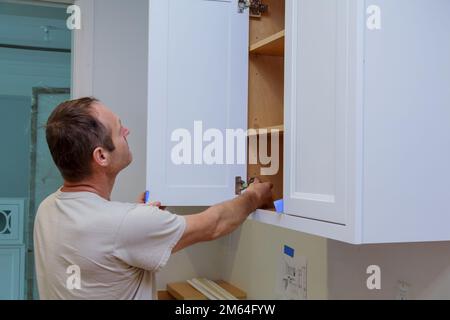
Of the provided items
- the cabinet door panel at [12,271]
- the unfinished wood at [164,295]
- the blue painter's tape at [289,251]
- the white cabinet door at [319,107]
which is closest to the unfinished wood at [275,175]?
the white cabinet door at [319,107]

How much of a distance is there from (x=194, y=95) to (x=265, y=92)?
25 centimetres

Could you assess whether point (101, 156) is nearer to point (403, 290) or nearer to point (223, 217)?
point (223, 217)

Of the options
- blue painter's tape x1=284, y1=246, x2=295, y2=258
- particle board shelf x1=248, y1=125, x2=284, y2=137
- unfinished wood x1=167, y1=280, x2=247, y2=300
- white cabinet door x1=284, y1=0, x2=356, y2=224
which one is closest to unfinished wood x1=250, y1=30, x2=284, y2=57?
white cabinet door x1=284, y1=0, x2=356, y2=224

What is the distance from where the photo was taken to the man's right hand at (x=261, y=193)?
58.0 inches

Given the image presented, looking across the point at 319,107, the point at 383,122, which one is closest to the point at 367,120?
the point at 383,122

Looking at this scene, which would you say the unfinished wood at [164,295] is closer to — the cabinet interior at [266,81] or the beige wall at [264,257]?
the beige wall at [264,257]

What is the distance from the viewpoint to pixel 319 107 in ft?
3.82

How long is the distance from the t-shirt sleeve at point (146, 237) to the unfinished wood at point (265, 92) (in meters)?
0.52

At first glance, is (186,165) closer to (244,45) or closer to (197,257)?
(244,45)

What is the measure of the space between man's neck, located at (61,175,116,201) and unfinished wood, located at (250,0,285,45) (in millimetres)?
662

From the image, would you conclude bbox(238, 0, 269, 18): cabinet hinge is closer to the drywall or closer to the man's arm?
the man's arm

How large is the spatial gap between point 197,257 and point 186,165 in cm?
134

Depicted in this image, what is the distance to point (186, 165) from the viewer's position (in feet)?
4.92
